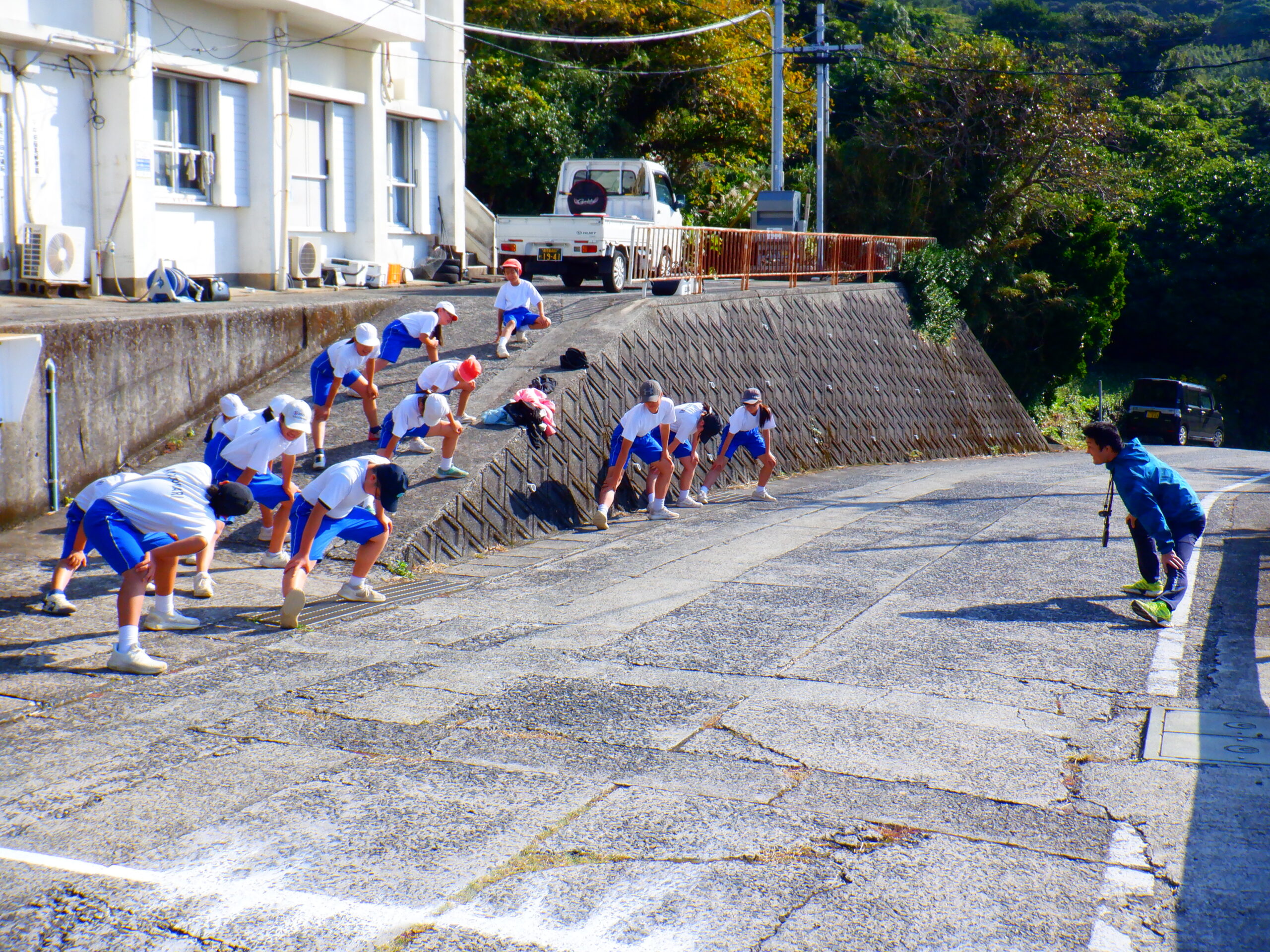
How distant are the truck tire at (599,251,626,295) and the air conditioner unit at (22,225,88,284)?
24.1 feet

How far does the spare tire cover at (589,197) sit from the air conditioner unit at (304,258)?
191 inches

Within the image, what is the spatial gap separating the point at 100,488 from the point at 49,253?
8661mm

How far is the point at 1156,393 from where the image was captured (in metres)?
28.2

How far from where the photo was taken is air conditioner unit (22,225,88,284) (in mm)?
13930

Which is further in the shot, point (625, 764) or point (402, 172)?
point (402, 172)

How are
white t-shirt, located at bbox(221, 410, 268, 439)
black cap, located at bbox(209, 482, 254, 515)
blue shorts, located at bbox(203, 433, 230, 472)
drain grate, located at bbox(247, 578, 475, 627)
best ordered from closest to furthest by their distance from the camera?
black cap, located at bbox(209, 482, 254, 515), drain grate, located at bbox(247, 578, 475, 627), white t-shirt, located at bbox(221, 410, 268, 439), blue shorts, located at bbox(203, 433, 230, 472)

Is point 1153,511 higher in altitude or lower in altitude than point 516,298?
lower

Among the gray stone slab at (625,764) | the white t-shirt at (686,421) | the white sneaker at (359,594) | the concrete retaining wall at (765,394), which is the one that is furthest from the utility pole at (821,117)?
the gray stone slab at (625,764)

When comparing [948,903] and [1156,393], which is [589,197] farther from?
[948,903]

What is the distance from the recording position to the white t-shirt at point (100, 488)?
6.66 m

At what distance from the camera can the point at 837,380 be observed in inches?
786

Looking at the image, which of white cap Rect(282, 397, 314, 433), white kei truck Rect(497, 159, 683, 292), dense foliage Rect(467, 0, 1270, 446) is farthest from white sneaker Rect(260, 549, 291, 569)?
dense foliage Rect(467, 0, 1270, 446)

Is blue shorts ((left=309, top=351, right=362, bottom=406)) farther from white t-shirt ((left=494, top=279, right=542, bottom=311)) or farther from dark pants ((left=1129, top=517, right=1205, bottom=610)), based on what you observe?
dark pants ((left=1129, top=517, right=1205, bottom=610))

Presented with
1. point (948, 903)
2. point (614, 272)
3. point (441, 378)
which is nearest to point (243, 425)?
point (441, 378)
